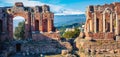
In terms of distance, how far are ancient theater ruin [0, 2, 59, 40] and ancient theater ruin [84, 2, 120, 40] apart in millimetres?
5209

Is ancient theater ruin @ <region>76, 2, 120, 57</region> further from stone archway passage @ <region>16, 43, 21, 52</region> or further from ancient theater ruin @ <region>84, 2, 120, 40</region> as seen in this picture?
stone archway passage @ <region>16, 43, 21, 52</region>

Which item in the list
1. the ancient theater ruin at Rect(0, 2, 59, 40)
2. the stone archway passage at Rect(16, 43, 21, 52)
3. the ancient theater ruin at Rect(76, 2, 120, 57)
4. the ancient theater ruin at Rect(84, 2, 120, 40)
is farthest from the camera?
the ancient theater ruin at Rect(0, 2, 59, 40)

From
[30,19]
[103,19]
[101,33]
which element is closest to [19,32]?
[30,19]

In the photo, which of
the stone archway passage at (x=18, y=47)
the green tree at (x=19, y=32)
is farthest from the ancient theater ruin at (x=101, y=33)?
the green tree at (x=19, y=32)

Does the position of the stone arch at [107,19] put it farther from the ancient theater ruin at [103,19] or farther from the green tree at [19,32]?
the green tree at [19,32]

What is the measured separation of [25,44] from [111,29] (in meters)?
11.4

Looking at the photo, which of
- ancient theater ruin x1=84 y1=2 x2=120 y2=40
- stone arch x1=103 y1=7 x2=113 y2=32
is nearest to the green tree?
ancient theater ruin x1=84 y1=2 x2=120 y2=40

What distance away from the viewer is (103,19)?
6206 cm

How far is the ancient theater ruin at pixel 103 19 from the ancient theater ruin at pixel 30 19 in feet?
17.1

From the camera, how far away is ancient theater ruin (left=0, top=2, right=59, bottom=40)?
199 feet

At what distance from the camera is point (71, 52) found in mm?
55031

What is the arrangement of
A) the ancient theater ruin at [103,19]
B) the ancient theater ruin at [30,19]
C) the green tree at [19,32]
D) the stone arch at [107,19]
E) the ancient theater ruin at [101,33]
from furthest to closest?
the green tree at [19,32], the stone arch at [107,19], the ancient theater ruin at [30,19], the ancient theater ruin at [103,19], the ancient theater ruin at [101,33]

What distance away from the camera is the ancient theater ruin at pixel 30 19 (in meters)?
60.7

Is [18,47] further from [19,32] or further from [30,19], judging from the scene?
[19,32]
